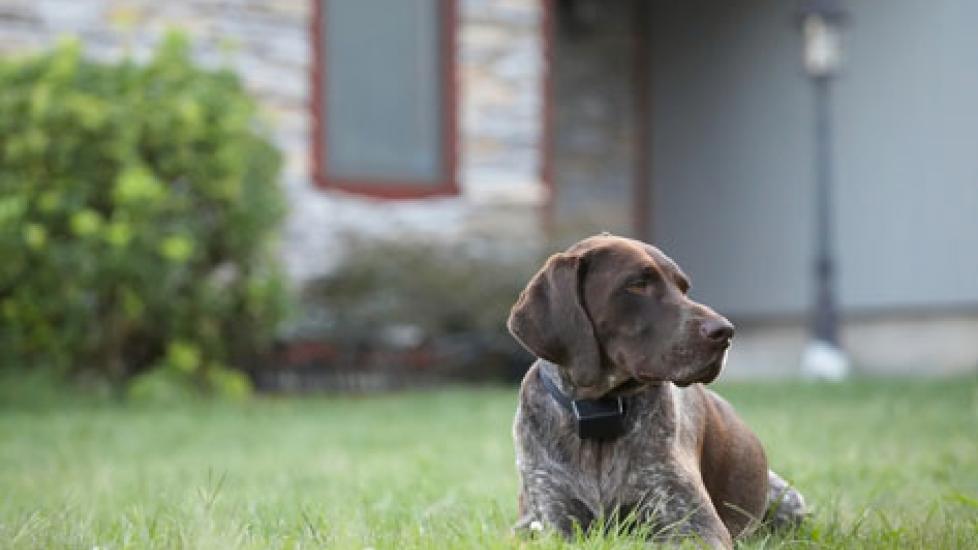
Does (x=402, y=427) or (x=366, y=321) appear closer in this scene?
(x=402, y=427)

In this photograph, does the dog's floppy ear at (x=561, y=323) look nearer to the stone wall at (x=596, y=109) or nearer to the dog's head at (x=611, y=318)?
the dog's head at (x=611, y=318)

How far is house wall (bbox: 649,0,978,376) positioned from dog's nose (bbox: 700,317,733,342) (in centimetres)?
921

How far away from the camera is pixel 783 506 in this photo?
4.44 metres

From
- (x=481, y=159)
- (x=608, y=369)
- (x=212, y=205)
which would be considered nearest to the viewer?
(x=608, y=369)

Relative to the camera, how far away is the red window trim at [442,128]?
11656mm

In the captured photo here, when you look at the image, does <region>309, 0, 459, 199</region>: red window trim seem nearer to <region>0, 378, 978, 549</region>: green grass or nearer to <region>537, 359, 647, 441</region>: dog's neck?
<region>0, 378, 978, 549</region>: green grass

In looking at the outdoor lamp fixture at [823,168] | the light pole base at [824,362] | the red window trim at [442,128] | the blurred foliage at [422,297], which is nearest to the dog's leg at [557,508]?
A: the blurred foliage at [422,297]

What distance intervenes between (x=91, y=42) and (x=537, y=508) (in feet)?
25.3

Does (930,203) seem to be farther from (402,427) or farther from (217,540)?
(217,540)

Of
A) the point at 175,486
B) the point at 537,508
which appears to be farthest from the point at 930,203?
the point at 537,508

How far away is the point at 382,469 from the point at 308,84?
18.2 feet

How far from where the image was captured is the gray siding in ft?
40.8

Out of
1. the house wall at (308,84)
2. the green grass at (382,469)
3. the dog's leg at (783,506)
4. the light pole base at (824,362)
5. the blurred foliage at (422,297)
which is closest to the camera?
the green grass at (382,469)

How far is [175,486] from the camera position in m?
5.94
